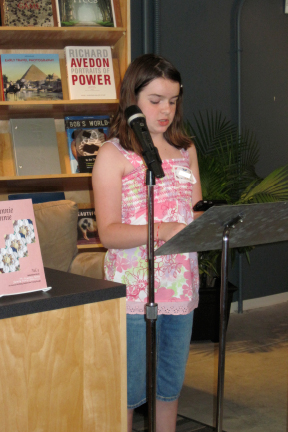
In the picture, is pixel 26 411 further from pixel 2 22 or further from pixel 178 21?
pixel 178 21

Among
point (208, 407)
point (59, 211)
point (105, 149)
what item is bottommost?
point (208, 407)

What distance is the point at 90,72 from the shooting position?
10.5 feet

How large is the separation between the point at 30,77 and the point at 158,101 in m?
1.88

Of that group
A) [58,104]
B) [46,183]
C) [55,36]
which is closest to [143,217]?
[58,104]

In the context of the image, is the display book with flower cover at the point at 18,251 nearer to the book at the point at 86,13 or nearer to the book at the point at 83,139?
the book at the point at 83,139

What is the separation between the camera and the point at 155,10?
3.67 m

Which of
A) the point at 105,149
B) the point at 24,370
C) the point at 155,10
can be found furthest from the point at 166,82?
the point at 155,10

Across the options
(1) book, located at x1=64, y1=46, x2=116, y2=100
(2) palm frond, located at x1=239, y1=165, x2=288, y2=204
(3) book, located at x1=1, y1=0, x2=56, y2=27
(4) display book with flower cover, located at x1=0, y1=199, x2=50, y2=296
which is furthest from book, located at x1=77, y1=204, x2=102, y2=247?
(4) display book with flower cover, located at x1=0, y1=199, x2=50, y2=296

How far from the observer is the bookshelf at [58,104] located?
3018mm

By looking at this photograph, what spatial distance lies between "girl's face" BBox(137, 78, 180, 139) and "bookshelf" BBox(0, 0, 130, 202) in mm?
Answer: 1639

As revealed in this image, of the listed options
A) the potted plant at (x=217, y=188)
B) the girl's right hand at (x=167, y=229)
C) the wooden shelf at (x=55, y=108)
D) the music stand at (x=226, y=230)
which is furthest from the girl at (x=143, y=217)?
the potted plant at (x=217, y=188)

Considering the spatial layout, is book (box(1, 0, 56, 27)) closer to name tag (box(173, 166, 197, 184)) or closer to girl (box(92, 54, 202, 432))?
girl (box(92, 54, 202, 432))

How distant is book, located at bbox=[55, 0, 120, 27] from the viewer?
3.05m

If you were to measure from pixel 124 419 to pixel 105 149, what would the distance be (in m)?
0.72
